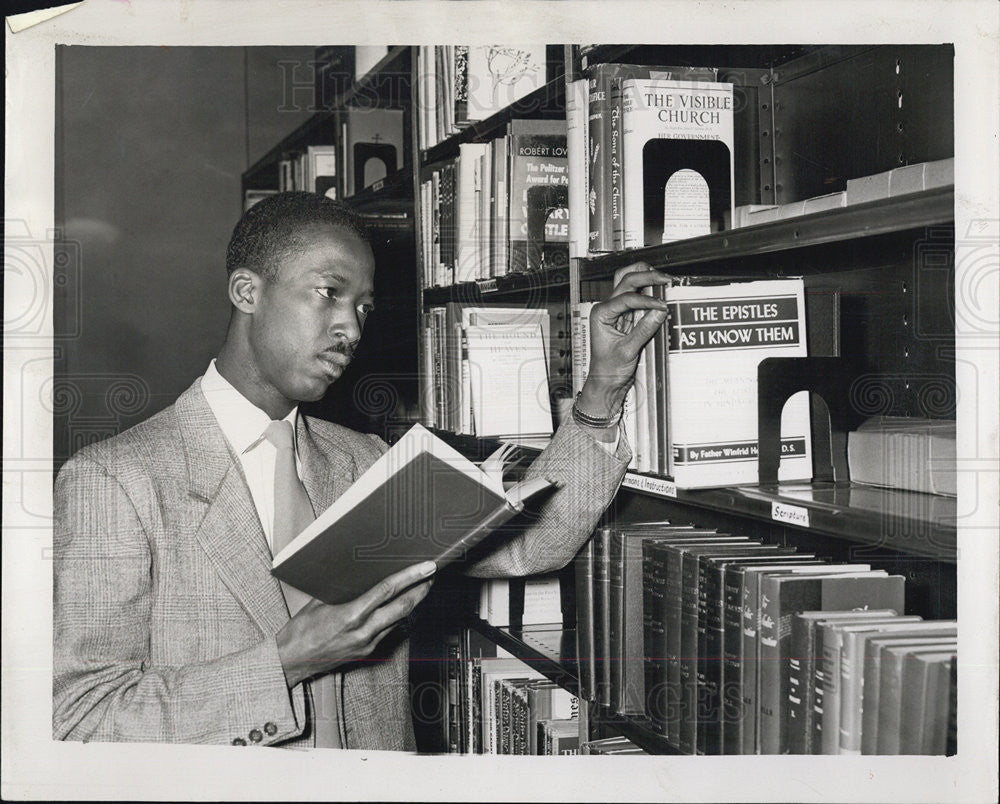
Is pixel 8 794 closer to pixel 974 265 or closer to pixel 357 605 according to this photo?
pixel 357 605

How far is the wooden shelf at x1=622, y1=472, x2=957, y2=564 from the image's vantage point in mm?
882

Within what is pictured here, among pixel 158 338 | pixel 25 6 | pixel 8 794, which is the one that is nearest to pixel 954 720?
pixel 8 794

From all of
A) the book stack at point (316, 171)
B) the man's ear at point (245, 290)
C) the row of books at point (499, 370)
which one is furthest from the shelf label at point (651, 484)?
the book stack at point (316, 171)

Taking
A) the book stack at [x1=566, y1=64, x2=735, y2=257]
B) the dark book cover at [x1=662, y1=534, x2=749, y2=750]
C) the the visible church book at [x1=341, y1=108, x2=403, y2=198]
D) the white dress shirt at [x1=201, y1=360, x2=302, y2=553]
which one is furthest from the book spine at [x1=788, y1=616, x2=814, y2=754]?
the the visible church book at [x1=341, y1=108, x2=403, y2=198]

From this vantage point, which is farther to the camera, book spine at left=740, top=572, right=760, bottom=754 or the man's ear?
the man's ear

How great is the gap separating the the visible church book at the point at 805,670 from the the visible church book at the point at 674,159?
2.02 ft

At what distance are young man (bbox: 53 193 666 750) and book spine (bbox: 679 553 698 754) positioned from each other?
25 cm

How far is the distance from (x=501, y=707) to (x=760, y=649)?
102 cm

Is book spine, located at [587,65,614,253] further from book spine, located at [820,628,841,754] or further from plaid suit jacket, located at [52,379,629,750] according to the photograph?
book spine, located at [820,628,841,754]

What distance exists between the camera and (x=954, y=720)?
3.19ft

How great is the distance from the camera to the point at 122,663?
50.9 inches

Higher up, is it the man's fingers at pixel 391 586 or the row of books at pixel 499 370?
the row of books at pixel 499 370

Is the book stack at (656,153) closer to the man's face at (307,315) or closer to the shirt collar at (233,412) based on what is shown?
the man's face at (307,315)

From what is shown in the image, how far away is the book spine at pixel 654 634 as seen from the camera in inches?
49.6
